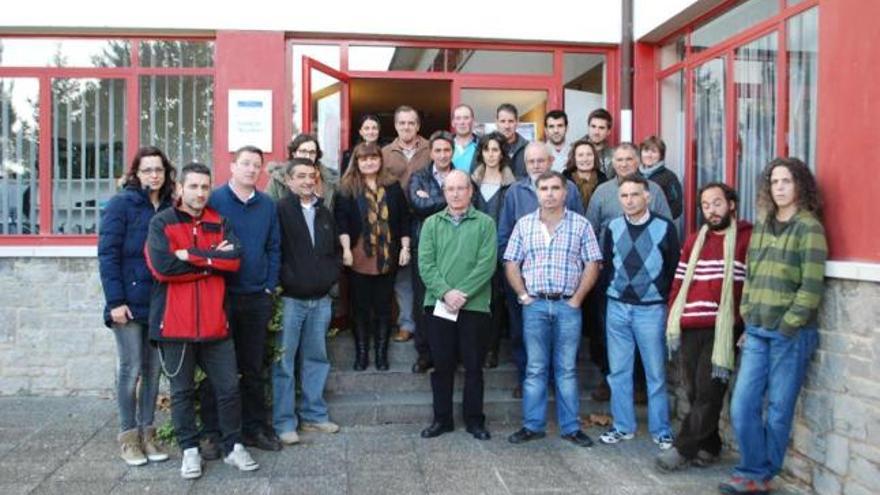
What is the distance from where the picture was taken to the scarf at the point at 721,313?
457 cm

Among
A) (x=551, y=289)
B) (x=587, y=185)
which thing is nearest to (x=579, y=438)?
(x=551, y=289)

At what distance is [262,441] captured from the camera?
5062mm

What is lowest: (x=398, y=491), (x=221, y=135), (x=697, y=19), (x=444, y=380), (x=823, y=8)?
(x=398, y=491)

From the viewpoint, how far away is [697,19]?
6340 millimetres

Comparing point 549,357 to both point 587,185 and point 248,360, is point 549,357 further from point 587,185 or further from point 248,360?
point 248,360

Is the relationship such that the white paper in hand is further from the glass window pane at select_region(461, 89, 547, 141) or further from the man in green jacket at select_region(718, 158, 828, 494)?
the glass window pane at select_region(461, 89, 547, 141)

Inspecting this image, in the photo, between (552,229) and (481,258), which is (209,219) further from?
(552,229)

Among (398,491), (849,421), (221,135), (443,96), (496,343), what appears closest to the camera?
(849,421)

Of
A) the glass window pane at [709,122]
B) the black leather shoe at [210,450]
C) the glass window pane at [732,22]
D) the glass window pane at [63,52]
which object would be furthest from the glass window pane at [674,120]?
the glass window pane at [63,52]

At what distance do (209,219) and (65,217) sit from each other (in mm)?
2821

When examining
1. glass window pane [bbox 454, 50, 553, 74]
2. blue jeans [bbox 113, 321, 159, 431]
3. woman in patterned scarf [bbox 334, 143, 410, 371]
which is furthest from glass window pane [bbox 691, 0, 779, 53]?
blue jeans [bbox 113, 321, 159, 431]

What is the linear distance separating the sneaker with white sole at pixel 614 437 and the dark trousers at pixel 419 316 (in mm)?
1478

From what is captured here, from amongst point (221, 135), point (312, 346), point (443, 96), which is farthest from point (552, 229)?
point (443, 96)

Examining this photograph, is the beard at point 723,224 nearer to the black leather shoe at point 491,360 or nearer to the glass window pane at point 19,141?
the black leather shoe at point 491,360
